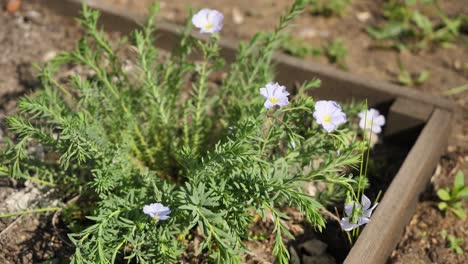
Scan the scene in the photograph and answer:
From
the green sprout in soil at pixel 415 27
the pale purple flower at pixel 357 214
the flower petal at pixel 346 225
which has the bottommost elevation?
the flower petal at pixel 346 225

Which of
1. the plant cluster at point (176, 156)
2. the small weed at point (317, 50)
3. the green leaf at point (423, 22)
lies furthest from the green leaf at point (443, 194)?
the green leaf at point (423, 22)

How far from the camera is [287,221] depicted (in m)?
2.21

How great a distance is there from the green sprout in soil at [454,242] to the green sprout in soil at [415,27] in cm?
132

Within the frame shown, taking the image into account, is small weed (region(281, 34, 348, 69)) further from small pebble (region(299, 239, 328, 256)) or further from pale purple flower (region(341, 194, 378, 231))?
pale purple flower (region(341, 194, 378, 231))

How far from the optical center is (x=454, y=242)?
2.22 m

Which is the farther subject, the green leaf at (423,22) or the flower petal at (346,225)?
the green leaf at (423,22)

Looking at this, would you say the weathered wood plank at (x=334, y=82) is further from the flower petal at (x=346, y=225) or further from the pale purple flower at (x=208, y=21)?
the flower petal at (x=346, y=225)

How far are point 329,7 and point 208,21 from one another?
165cm

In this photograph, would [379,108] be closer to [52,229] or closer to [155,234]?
[155,234]

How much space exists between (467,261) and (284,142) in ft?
2.80

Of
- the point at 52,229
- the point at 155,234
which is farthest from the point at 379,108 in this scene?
the point at 52,229

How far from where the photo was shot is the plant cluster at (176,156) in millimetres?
1685

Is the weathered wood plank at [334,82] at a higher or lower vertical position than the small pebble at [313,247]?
higher

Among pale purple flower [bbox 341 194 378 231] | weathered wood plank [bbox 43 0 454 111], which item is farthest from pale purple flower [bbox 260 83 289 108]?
weathered wood plank [bbox 43 0 454 111]
